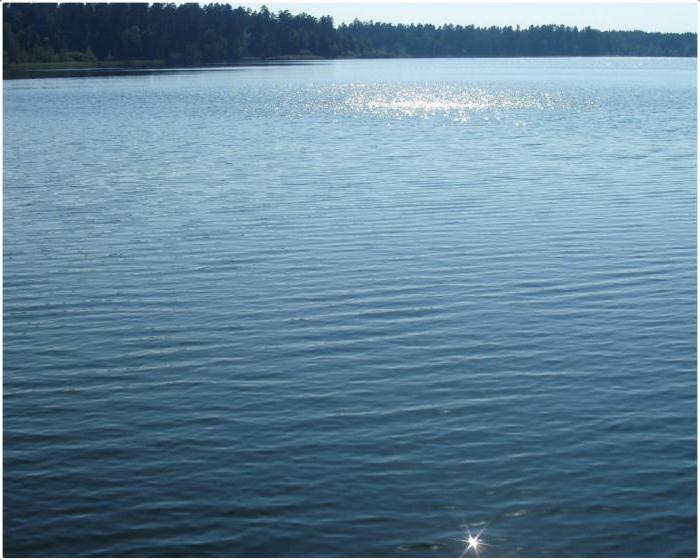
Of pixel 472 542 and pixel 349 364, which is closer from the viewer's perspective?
pixel 472 542

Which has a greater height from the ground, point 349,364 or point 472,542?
point 349,364

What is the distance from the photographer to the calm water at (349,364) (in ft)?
56.2

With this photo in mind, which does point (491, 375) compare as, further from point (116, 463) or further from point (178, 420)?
point (116, 463)

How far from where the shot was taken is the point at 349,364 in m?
23.8

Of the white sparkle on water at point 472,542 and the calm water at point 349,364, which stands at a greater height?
the calm water at point 349,364

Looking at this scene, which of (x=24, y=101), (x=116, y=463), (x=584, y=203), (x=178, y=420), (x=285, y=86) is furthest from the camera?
(x=285, y=86)

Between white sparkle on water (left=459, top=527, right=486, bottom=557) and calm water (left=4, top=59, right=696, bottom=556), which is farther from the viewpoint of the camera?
calm water (left=4, top=59, right=696, bottom=556)

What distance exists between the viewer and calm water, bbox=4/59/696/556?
17.1m

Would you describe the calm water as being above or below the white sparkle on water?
above

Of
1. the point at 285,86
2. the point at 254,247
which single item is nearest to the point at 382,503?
the point at 254,247

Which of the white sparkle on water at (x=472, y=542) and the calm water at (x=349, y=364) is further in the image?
the calm water at (x=349, y=364)

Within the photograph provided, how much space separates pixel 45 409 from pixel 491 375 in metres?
9.48

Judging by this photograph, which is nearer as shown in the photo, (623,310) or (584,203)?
(623,310)

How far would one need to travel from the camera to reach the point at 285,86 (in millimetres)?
162250
